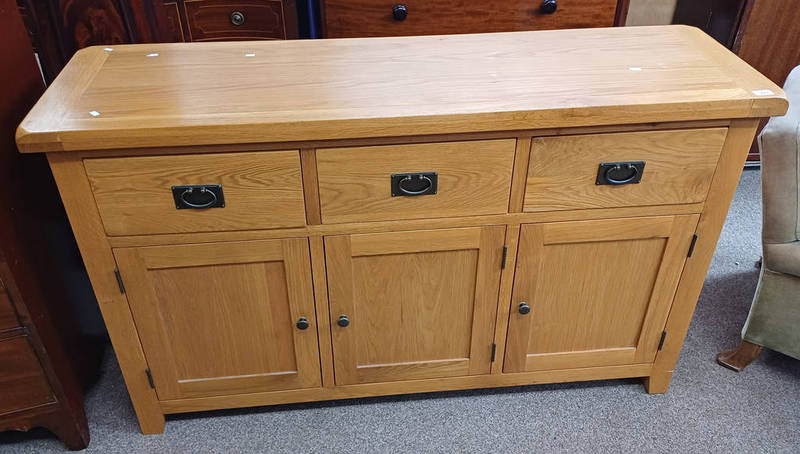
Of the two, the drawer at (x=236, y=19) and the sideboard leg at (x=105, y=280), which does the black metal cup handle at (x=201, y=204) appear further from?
the drawer at (x=236, y=19)

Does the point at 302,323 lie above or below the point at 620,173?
below

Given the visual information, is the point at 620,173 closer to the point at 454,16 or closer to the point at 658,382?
the point at 658,382

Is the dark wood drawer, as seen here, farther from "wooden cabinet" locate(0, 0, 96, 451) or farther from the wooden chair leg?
the wooden chair leg

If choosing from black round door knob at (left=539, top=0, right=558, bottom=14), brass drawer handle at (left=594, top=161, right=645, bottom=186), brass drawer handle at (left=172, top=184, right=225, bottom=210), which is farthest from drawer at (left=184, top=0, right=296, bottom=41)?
brass drawer handle at (left=594, top=161, right=645, bottom=186)

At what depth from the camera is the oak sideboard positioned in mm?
1135

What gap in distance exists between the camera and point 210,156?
3.69 feet

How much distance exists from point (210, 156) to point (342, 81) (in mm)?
306

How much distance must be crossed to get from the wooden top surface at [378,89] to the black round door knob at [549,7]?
466mm

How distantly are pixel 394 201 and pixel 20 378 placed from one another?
0.89 meters

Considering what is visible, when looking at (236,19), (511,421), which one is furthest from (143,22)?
(511,421)

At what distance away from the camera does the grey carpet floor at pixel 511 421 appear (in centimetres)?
149

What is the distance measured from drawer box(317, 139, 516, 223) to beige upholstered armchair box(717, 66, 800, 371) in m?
0.68

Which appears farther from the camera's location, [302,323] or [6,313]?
[302,323]

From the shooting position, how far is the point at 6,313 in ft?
4.07
